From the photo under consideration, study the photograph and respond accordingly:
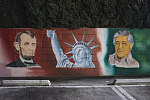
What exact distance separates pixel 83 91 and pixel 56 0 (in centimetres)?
380

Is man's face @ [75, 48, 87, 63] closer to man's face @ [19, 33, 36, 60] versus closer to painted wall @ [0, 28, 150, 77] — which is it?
painted wall @ [0, 28, 150, 77]

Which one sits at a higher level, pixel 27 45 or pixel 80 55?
pixel 27 45

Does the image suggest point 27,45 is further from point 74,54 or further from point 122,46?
point 122,46

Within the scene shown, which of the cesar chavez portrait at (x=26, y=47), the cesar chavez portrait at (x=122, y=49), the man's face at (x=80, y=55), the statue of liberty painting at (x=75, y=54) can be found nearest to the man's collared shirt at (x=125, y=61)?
the cesar chavez portrait at (x=122, y=49)

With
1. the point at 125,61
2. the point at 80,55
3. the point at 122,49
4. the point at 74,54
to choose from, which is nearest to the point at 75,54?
the point at 74,54

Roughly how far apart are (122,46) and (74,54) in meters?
2.12

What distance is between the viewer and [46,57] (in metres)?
6.27

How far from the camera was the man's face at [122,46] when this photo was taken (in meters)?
6.32

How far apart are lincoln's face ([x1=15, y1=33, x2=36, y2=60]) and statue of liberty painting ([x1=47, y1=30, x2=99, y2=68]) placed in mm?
774

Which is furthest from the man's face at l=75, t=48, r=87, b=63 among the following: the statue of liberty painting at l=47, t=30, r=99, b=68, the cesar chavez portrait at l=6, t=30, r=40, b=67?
the cesar chavez portrait at l=6, t=30, r=40, b=67

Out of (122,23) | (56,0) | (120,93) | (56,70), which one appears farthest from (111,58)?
(56,0)

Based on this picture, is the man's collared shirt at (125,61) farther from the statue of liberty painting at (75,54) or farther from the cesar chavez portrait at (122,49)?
the statue of liberty painting at (75,54)

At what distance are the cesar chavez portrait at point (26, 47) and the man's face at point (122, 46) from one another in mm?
3551

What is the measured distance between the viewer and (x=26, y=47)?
6242mm
